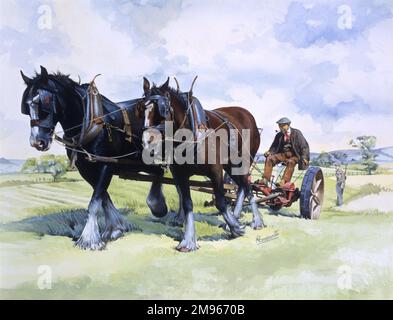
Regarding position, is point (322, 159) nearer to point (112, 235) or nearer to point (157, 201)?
point (157, 201)

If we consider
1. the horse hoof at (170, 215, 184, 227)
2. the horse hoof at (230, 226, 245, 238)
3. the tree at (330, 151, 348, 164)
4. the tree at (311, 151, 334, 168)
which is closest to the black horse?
the horse hoof at (170, 215, 184, 227)

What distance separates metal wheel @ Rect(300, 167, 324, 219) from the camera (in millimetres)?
5691

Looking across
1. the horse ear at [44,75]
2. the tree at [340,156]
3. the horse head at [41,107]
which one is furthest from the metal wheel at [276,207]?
the horse ear at [44,75]

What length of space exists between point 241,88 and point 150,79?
101 cm

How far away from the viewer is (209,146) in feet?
17.0

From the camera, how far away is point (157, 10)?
5598mm

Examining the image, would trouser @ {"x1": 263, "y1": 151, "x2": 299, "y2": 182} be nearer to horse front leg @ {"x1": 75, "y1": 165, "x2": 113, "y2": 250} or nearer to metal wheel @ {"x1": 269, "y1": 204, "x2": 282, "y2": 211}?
metal wheel @ {"x1": 269, "y1": 204, "x2": 282, "y2": 211}

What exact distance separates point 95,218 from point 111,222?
32 centimetres

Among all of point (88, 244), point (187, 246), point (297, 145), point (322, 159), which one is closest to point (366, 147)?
point (322, 159)

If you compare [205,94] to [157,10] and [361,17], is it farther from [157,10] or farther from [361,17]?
[361,17]

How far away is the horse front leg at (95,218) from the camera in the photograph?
507cm

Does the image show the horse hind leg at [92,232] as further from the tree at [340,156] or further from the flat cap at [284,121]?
the tree at [340,156]
